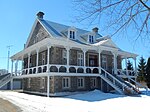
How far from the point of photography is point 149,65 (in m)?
28.8

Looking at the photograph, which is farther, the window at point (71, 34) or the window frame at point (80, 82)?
the window at point (71, 34)

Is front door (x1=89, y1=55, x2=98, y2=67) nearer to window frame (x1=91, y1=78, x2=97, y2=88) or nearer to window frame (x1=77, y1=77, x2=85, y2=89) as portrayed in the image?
window frame (x1=91, y1=78, x2=97, y2=88)

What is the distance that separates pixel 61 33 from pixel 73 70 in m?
5.17

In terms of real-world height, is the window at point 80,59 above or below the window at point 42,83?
above

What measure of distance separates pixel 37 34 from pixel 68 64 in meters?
8.54

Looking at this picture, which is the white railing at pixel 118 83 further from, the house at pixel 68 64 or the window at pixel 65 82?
the window at pixel 65 82

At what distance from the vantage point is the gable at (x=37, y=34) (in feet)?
79.7

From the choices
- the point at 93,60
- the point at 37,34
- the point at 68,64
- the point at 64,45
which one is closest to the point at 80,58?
the point at 93,60

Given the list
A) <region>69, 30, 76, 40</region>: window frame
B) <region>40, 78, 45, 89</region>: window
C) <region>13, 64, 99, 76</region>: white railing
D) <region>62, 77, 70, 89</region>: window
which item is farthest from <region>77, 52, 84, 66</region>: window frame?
<region>40, 78, 45, 89</region>: window

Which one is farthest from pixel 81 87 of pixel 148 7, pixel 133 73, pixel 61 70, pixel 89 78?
pixel 148 7

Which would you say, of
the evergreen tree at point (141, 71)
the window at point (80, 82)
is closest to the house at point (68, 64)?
the window at point (80, 82)

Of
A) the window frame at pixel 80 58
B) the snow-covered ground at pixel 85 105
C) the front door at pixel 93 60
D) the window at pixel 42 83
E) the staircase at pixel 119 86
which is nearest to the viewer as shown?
the snow-covered ground at pixel 85 105

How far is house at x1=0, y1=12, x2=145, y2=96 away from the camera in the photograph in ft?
65.2

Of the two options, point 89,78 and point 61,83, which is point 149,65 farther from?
point 61,83
